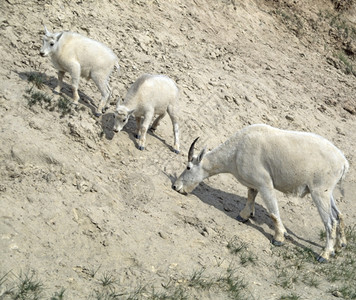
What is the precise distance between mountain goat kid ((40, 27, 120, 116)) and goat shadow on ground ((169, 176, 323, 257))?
272 centimetres

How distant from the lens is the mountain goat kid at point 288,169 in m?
8.78

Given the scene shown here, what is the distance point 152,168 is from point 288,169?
2.89 metres

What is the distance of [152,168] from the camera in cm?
998

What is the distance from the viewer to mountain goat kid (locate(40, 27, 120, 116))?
9930 millimetres

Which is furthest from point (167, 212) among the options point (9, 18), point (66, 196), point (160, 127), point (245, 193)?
point (9, 18)

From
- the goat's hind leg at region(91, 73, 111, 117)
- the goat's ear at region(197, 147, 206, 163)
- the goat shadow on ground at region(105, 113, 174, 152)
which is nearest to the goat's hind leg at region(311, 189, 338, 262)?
the goat's ear at region(197, 147, 206, 163)

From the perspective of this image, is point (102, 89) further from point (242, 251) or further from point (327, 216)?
point (327, 216)

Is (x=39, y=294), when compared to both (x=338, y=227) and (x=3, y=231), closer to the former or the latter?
(x=3, y=231)

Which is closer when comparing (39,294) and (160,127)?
(39,294)

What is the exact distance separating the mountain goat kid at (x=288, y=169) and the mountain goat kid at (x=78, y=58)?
10.7 feet

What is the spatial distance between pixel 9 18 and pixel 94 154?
202 inches

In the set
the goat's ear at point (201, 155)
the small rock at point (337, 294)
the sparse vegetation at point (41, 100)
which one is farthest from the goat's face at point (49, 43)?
the small rock at point (337, 294)

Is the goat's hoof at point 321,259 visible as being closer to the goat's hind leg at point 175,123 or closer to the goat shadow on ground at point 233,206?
the goat shadow on ground at point 233,206

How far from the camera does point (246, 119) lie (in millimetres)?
13688
